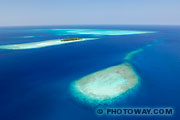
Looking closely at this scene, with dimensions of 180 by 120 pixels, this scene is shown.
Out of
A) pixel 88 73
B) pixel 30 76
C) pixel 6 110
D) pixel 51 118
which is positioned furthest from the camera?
pixel 88 73

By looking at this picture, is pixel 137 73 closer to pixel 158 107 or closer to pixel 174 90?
pixel 174 90

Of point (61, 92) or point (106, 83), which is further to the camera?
point (106, 83)

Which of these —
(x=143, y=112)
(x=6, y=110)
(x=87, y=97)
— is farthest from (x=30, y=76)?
(x=143, y=112)

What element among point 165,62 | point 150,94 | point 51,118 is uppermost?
point 165,62

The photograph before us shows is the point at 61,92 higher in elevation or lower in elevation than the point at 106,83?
lower

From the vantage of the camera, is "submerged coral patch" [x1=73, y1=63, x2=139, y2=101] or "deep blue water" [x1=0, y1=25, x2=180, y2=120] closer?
"deep blue water" [x1=0, y1=25, x2=180, y2=120]

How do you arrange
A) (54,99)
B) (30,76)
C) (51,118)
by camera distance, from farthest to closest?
(30,76) < (54,99) < (51,118)

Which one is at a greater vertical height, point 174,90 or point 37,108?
point 174,90

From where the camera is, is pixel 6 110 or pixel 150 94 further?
pixel 150 94

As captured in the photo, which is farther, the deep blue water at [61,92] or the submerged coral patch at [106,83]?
the submerged coral patch at [106,83]
